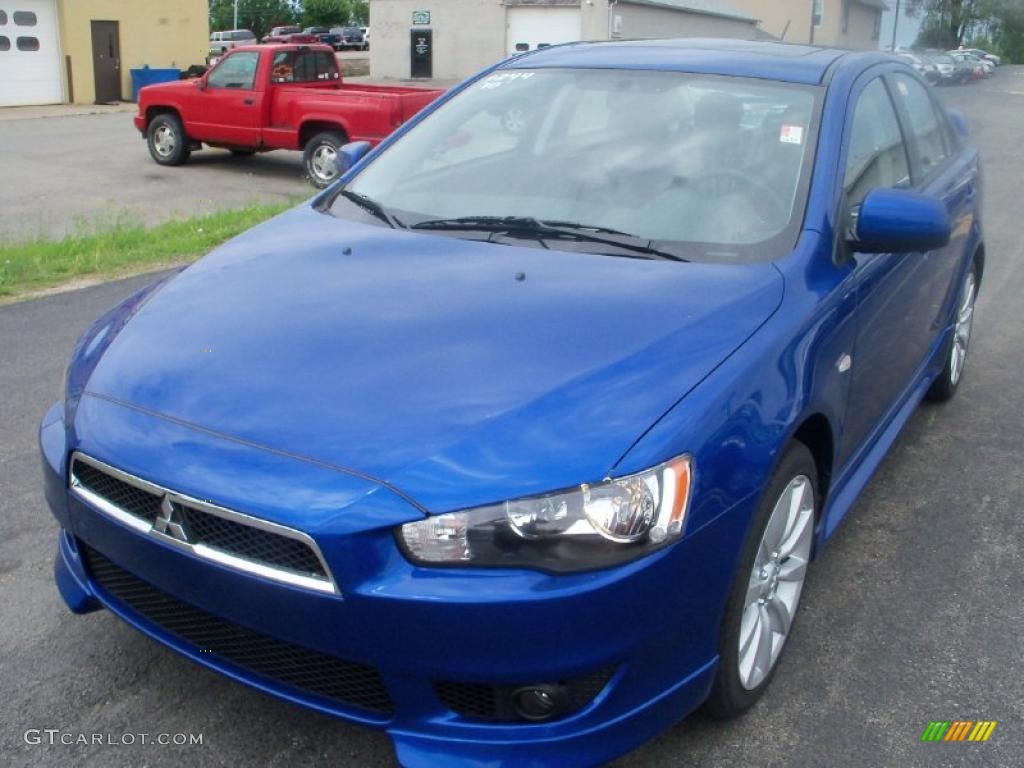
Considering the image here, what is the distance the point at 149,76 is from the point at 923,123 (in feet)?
85.5

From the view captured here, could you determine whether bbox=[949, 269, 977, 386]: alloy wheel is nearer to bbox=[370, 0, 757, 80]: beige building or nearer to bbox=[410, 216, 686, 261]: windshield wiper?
bbox=[410, 216, 686, 261]: windshield wiper

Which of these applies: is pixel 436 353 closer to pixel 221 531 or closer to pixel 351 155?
pixel 221 531

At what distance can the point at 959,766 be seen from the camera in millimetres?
2740

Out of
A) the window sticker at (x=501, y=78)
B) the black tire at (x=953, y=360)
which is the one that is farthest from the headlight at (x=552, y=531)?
the black tire at (x=953, y=360)

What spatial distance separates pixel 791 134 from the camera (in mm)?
3525

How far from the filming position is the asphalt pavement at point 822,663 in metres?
2.76

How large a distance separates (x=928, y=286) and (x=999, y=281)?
457 cm

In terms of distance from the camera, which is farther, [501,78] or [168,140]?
[168,140]

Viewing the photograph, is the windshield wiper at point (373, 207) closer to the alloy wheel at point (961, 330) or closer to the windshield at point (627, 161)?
the windshield at point (627, 161)

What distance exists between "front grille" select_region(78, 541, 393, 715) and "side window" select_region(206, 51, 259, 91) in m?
12.8

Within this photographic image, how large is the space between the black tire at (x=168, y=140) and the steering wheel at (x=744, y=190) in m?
12.9

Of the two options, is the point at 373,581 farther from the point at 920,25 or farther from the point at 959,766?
the point at 920,25

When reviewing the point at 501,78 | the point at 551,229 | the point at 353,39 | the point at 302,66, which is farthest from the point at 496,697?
the point at 353,39

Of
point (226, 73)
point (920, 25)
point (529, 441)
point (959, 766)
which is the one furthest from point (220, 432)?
point (920, 25)
